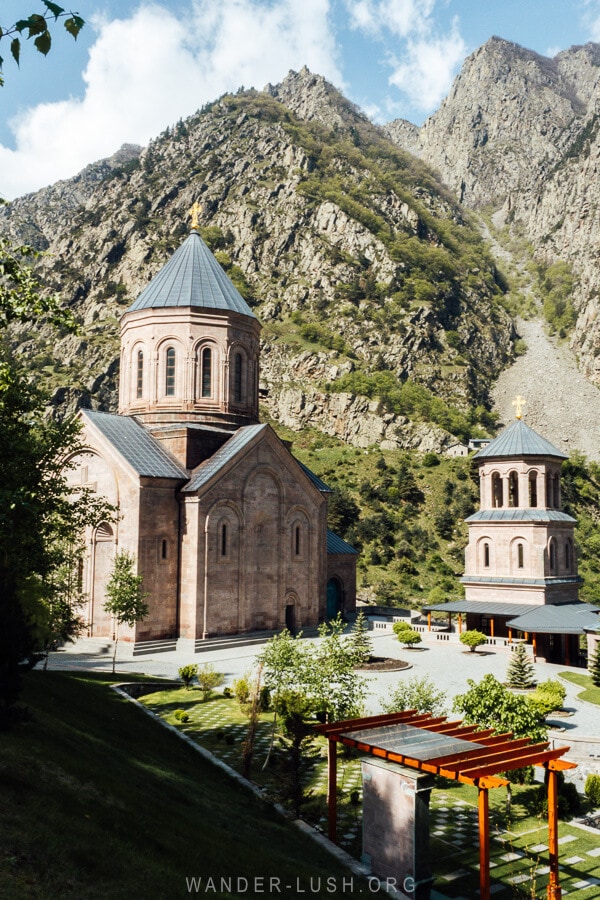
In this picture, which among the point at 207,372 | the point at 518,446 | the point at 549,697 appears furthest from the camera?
the point at 518,446

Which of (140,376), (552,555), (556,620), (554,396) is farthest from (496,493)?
(554,396)

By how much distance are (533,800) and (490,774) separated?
3.99m

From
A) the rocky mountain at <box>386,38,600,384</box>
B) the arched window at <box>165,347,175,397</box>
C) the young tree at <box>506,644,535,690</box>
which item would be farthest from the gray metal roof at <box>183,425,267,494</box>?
the rocky mountain at <box>386,38,600,384</box>

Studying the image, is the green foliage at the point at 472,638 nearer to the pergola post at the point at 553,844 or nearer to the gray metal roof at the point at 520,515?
the gray metal roof at the point at 520,515

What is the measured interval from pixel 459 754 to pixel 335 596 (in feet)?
82.3

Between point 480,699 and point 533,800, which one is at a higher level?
point 480,699

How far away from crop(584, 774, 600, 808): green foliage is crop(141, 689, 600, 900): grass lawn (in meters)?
0.91

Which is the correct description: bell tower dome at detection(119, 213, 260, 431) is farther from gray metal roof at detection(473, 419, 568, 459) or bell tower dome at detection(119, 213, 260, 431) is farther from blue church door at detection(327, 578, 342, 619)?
gray metal roof at detection(473, 419, 568, 459)

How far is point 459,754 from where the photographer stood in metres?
8.77

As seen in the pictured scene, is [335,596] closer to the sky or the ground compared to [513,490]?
closer to the ground

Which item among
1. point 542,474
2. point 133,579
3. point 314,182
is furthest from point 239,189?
point 133,579

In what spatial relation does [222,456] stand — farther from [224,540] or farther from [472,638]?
[472,638]

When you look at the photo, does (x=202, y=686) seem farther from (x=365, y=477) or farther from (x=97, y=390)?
(x=97, y=390)

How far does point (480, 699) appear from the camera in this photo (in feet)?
41.3
